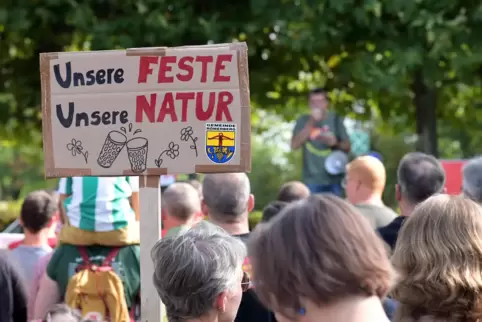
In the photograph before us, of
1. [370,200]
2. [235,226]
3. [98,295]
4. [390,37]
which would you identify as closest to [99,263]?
[98,295]

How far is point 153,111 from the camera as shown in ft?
12.2

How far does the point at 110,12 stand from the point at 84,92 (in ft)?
23.8

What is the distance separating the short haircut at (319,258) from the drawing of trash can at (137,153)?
1.66m

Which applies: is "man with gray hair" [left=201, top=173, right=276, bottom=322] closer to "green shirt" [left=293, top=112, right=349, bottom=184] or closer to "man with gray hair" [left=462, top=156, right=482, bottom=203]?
"man with gray hair" [left=462, top=156, right=482, bottom=203]

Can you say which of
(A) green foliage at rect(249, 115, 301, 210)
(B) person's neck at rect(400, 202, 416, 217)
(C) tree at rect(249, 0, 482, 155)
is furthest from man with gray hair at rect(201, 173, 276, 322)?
(A) green foliage at rect(249, 115, 301, 210)

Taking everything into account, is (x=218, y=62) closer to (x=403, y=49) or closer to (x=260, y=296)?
(x=260, y=296)

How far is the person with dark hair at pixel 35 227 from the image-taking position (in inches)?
210

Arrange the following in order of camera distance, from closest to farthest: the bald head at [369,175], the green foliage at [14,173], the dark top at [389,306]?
the dark top at [389,306] < the bald head at [369,175] < the green foliage at [14,173]

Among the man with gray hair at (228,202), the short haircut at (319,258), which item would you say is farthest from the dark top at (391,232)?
the short haircut at (319,258)

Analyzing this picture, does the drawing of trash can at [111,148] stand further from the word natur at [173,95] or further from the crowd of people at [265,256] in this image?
the crowd of people at [265,256]

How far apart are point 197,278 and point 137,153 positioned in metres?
0.99

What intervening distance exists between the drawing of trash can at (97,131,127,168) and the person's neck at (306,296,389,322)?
183 cm

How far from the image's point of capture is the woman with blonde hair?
2686 millimetres

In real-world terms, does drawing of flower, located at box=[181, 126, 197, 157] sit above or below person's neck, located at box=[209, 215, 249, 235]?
above
